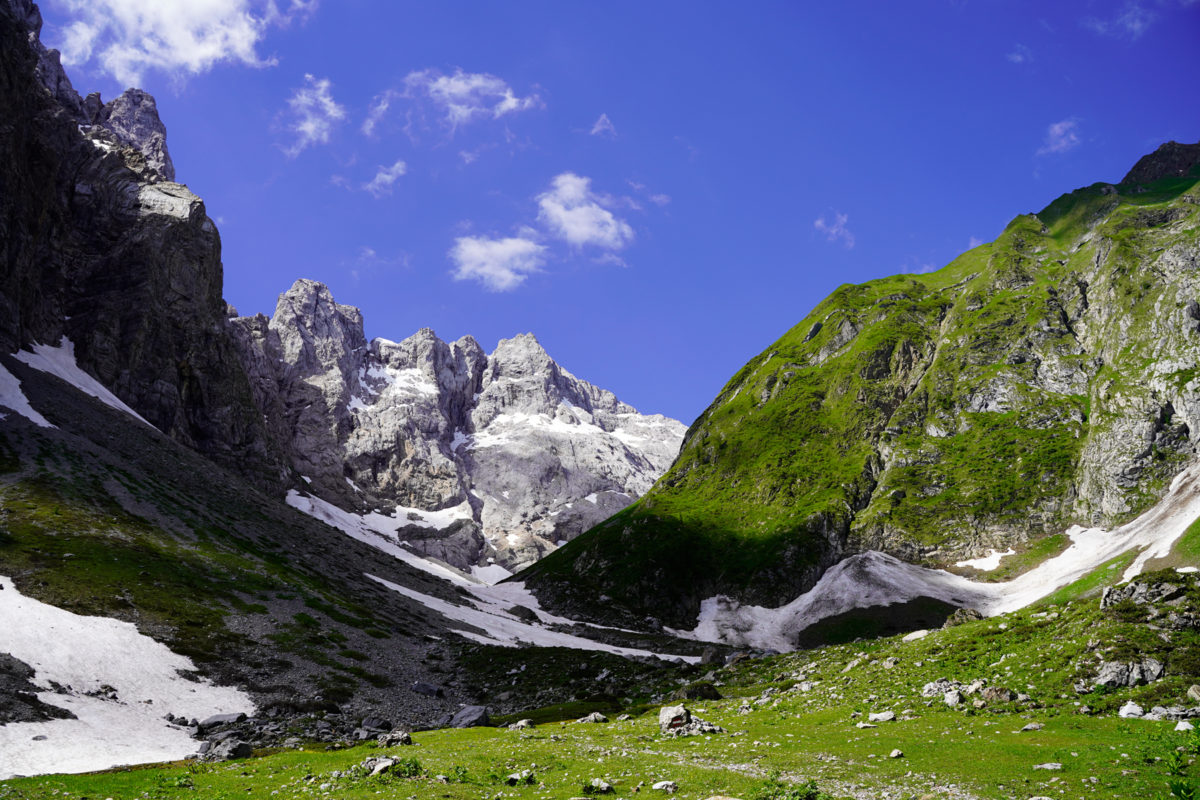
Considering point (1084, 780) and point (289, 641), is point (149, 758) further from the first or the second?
point (1084, 780)

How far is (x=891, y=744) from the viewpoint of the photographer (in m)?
28.4

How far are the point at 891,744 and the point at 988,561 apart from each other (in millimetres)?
153839

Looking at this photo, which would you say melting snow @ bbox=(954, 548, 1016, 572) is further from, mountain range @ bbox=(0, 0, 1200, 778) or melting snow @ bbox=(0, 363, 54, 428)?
melting snow @ bbox=(0, 363, 54, 428)

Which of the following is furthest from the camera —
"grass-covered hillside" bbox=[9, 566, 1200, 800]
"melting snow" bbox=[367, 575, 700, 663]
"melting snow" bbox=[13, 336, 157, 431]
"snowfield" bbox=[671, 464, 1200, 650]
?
"melting snow" bbox=[13, 336, 157, 431]

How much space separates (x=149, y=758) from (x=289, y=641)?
148 ft

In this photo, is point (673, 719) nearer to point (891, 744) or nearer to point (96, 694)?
point (891, 744)

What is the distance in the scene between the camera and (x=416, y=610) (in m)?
144

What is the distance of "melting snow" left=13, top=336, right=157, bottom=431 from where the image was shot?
16538cm

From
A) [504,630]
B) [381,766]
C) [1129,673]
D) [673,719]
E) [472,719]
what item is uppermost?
[1129,673]

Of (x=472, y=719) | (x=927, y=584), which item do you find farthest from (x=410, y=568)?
(x=472, y=719)

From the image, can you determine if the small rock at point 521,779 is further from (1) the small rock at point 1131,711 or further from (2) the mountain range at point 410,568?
(2) the mountain range at point 410,568

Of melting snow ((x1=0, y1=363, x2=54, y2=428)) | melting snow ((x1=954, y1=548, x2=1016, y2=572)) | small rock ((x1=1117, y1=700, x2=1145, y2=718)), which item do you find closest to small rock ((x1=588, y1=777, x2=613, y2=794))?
small rock ((x1=1117, y1=700, x2=1145, y2=718))

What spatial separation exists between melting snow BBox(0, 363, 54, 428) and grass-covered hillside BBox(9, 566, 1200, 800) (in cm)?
12876

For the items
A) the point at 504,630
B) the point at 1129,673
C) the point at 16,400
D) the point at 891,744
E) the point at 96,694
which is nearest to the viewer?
the point at 891,744
